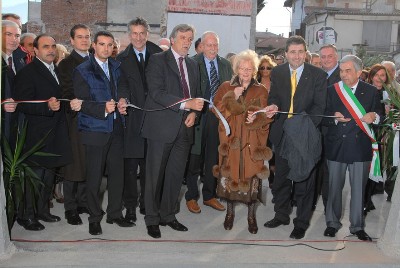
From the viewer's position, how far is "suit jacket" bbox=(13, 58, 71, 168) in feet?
21.7

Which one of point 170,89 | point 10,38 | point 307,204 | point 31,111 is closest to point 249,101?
point 170,89

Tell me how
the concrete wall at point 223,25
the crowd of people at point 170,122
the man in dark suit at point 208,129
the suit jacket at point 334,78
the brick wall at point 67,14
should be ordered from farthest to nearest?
the brick wall at point 67,14 → the concrete wall at point 223,25 → the man in dark suit at point 208,129 → the suit jacket at point 334,78 → the crowd of people at point 170,122

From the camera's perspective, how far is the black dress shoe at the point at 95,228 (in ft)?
21.5

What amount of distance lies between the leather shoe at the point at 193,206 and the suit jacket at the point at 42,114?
1.82 m

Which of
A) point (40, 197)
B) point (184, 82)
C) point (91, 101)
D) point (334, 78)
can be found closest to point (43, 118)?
point (91, 101)

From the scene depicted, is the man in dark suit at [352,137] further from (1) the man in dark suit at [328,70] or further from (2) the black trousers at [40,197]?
(2) the black trousers at [40,197]

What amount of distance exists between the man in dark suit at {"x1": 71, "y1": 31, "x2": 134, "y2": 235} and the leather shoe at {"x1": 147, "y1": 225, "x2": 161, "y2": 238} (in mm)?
529

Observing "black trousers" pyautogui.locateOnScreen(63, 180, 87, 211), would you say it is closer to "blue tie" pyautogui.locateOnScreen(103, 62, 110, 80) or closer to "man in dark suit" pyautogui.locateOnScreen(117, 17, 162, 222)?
"man in dark suit" pyautogui.locateOnScreen(117, 17, 162, 222)

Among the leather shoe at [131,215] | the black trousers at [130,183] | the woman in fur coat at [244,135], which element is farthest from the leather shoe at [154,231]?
the woman in fur coat at [244,135]

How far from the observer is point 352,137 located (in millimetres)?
6680

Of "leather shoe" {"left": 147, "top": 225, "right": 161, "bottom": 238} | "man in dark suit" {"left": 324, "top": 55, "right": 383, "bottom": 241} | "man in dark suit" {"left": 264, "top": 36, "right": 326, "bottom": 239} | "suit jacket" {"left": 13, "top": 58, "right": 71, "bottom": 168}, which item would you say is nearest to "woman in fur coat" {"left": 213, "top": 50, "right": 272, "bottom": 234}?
"man in dark suit" {"left": 264, "top": 36, "right": 326, "bottom": 239}

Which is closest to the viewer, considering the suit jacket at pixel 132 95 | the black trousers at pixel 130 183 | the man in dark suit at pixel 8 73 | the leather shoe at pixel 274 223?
the man in dark suit at pixel 8 73

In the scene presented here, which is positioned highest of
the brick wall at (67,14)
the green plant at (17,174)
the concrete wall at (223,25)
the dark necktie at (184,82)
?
the brick wall at (67,14)

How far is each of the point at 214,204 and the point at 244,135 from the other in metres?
1.69
